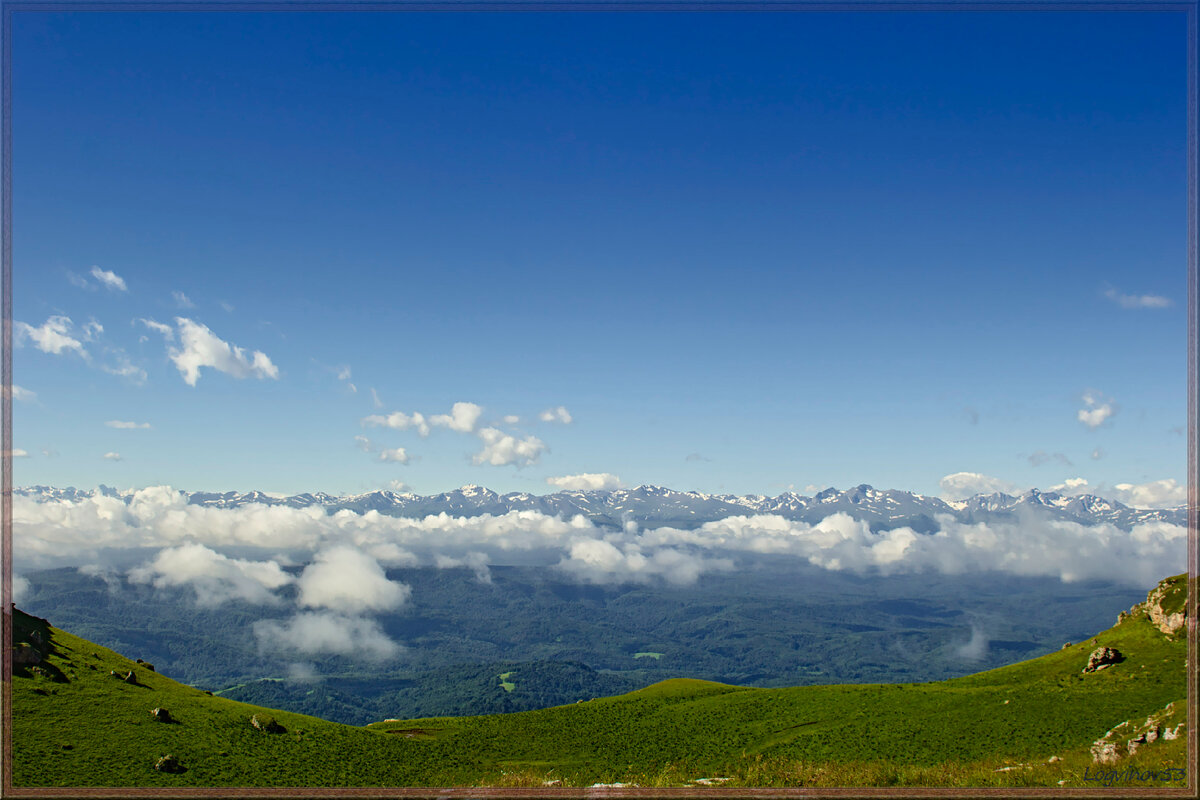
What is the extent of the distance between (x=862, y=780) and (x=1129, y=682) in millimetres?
66938

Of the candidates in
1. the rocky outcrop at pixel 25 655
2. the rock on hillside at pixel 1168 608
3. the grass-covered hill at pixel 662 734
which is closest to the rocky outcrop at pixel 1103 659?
the grass-covered hill at pixel 662 734

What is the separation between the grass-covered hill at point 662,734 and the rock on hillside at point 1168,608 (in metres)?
0.68

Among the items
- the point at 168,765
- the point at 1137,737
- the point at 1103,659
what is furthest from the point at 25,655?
the point at 1103,659

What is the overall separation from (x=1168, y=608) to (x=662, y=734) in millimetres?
66212

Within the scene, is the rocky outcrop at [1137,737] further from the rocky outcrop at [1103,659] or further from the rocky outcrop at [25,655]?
the rocky outcrop at [25,655]

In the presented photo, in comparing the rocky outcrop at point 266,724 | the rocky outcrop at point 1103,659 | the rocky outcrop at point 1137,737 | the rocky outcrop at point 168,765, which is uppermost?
the rocky outcrop at point 1137,737

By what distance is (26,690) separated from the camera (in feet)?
147

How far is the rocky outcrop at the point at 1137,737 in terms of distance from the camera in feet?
105

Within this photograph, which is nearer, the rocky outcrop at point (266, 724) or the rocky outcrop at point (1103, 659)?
the rocky outcrop at point (266, 724)

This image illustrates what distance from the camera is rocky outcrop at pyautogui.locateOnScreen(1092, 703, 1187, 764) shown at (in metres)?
32.1

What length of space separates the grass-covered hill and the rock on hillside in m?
0.68

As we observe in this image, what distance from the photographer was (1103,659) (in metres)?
73.5

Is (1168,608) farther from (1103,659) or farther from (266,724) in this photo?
(266,724)

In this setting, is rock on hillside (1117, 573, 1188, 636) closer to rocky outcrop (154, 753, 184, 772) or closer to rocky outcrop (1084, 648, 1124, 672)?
rocky outcrop (1084, 648, 1124, 672)
